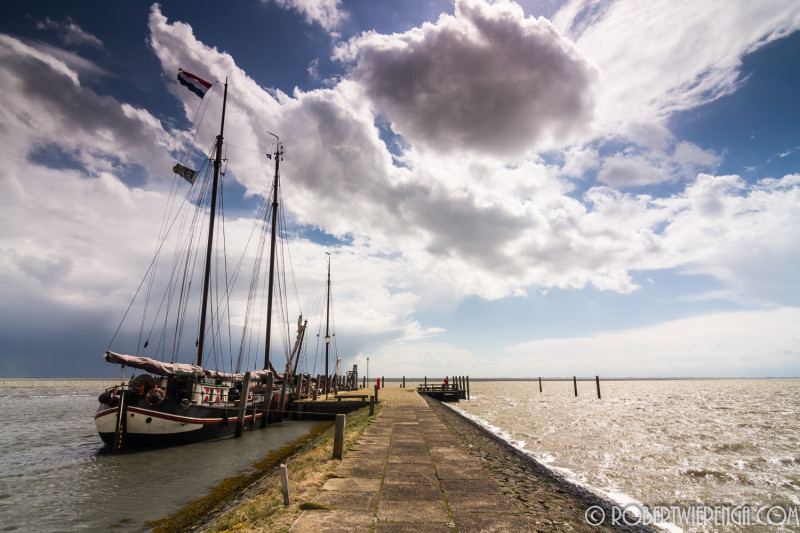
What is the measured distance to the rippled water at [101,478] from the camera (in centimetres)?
941

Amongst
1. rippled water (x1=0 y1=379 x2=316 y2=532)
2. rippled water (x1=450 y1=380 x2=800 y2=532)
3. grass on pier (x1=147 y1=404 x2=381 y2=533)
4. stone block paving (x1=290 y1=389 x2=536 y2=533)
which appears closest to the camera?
stone block paving (x1=290 y1=389 x2=536 y2=533)

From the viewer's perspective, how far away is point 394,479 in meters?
8.30

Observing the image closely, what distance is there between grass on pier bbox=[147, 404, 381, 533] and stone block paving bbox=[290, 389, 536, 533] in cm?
31

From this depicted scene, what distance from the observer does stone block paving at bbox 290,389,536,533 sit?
585cm

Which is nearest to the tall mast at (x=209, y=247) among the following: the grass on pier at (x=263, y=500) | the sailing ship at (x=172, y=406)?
the sailing ship at (x=172, y=406)

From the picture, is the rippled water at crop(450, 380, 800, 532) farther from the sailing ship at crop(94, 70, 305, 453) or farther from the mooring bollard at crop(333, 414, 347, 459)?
the sailing ship at crop(94, 70, 305, 453)

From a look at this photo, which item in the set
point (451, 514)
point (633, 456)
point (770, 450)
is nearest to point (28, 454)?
point (451, 514)

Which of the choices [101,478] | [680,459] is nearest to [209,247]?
[101,478]

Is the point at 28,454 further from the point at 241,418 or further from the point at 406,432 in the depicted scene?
the point at 406,432

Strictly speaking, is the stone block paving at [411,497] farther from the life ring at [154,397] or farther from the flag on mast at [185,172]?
the flag on mast at [185,172]

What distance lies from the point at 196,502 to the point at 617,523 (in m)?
10.3

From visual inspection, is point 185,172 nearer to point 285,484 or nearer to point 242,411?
point 242,411

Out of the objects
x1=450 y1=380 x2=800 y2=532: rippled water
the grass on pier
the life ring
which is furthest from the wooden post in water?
x1=450 y1=380 x2=800 y2=532: rippled water

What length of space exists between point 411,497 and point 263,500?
3011 mm
